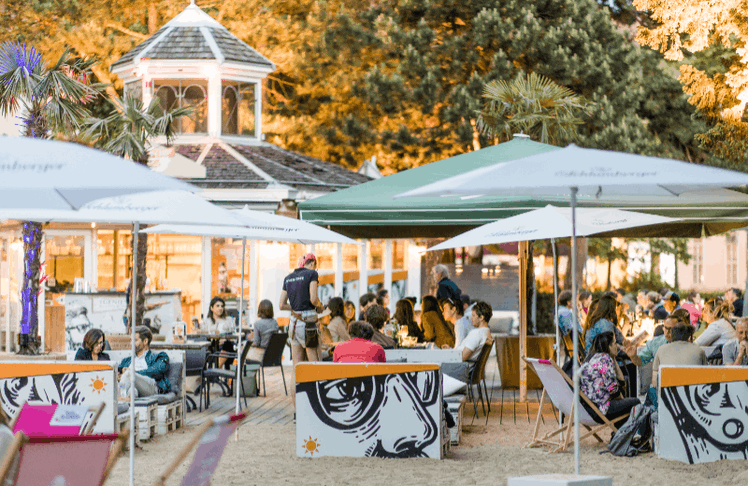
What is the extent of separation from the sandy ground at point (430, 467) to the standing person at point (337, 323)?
7.63 feet

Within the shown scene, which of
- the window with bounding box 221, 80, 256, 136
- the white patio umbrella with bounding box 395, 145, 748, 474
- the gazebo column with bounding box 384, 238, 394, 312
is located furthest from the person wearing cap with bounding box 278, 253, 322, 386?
the gazebo column with bounding box 384, 238, 394, 312

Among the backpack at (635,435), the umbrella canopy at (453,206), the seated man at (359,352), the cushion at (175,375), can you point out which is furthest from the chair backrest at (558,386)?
the cushion at (175,375)

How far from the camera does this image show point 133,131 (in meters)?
14.9

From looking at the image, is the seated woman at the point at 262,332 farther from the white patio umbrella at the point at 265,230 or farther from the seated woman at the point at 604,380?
the seated woman at the point at 604,380

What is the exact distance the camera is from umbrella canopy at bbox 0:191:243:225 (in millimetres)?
6727

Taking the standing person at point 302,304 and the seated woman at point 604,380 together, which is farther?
the standing person at point 302,304

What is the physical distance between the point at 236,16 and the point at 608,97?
934 cm

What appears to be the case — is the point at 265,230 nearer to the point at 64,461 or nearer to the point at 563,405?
the point at 563,405

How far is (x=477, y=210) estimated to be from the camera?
10.6 m

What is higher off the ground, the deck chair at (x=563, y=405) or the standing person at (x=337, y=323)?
the standing person at (x=337, y=323)

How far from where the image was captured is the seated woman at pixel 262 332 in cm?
1342

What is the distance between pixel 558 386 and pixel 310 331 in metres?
3.03

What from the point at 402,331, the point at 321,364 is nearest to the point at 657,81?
the point at 402,331

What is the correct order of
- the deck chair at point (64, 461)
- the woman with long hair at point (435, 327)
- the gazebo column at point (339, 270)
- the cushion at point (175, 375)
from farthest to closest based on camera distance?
the gazebo column at point (339, 270), the woman with long hair at point (435, 327), the cushion at point (175, 375), the deck chair at point (64, 461)
